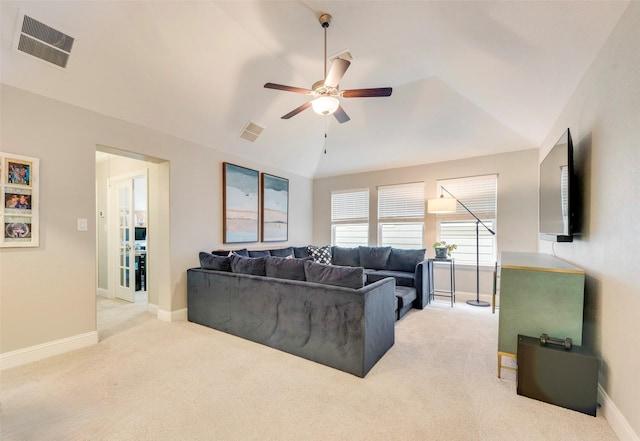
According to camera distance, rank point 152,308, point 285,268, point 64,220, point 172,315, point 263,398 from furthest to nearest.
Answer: point 152,308, point 172,315, point 285,268, point 64,220, point 263,398

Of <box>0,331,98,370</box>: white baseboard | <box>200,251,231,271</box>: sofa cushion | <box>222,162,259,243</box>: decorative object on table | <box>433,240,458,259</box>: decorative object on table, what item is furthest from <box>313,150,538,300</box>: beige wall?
<box>0,331,98,370</box>: white baseboard

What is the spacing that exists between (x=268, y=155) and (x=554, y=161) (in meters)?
4.06

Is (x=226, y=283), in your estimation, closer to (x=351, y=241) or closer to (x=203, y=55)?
(x=203, y=55)

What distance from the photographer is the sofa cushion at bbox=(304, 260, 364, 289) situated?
242cm

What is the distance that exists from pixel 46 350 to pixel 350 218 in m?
5.00

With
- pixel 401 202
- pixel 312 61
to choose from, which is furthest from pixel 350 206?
pixel 312 61

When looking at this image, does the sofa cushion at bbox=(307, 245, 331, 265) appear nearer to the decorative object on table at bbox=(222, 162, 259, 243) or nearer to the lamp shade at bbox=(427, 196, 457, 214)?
the decorative object on table at bbox=(222, 162, 259, 243)

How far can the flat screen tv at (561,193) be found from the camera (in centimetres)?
223

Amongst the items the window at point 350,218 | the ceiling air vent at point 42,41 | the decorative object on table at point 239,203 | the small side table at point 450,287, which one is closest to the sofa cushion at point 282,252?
the decorative object on table at point 239,203

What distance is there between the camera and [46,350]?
2.61m

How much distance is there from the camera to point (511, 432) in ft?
5.46

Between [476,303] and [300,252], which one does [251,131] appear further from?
[476,303]

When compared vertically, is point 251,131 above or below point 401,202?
above

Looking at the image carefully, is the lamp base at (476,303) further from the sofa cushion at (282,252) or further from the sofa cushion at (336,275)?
the sofa cushion at (282,252)
